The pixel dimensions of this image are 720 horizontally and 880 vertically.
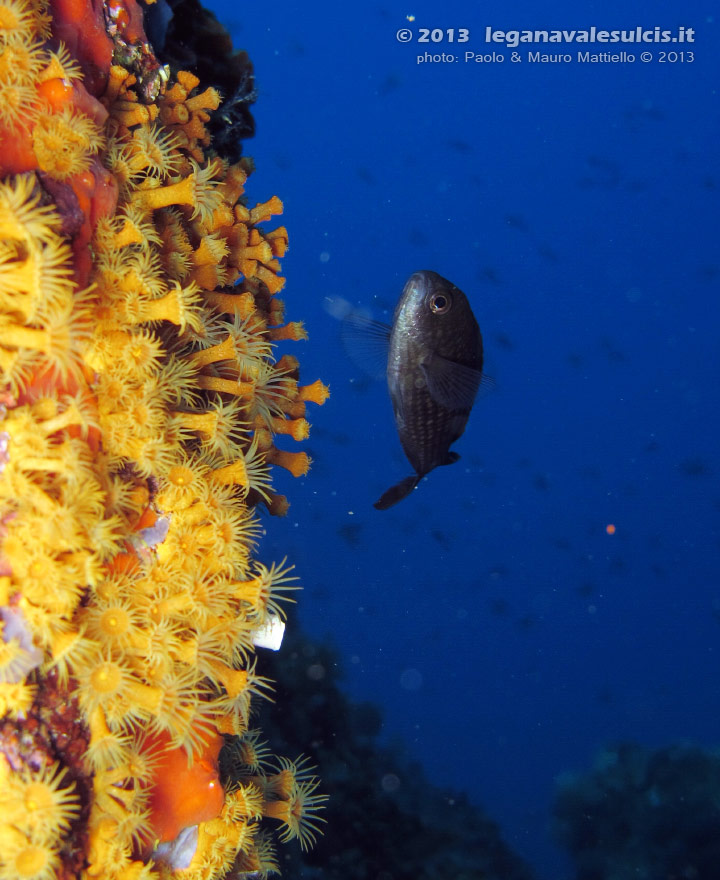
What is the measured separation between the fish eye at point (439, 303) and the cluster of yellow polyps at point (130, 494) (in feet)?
3.11

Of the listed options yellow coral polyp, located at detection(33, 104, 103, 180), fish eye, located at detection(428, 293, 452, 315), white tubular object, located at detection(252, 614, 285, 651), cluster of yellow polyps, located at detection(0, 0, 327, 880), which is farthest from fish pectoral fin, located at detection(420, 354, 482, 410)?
yellow coral polyp, located at detection(33, 104, 103, 180)

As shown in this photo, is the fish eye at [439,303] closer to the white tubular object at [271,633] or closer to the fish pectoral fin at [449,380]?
the fish pectoral fin at [449,380]

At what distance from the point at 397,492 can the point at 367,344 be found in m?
0.91

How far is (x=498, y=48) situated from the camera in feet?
144

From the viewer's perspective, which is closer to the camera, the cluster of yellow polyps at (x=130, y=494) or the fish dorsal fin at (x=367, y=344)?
the cluster of yellow polyps at (x=130, y=494)

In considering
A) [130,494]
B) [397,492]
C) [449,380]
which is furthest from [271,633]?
[449,380]

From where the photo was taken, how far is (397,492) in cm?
364

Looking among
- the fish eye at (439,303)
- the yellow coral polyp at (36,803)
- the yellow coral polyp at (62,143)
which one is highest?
the yellow coral polyp at (62,143)

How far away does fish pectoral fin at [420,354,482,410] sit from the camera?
329 cm

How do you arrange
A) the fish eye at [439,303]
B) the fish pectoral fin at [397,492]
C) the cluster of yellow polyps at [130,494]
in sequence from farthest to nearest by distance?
the fish pectoral fin at [397,492] < the fish eye at [439,303] < the cluster of yellow polyps at [130,494]

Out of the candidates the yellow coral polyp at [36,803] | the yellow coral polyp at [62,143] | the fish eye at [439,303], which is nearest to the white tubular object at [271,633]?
the yellow coral polyp at [36,803]

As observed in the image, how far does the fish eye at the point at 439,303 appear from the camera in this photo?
10.7ft

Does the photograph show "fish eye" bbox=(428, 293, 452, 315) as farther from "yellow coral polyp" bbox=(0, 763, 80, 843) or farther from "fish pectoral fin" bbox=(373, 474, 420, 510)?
"yellow coral polyp" bbox=(0, 763, 80, 843)

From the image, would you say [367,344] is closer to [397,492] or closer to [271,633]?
[397,492]
